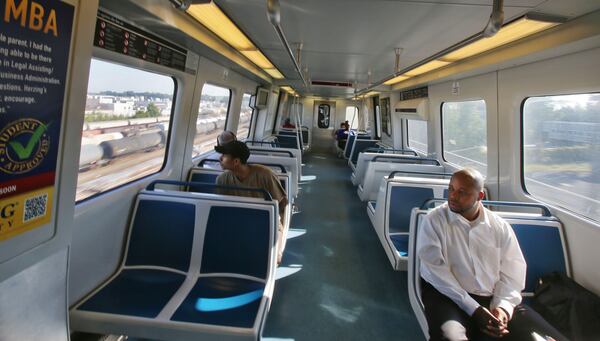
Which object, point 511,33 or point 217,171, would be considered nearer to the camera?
point 511,33

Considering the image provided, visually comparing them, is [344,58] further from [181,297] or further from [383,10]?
[181,297]

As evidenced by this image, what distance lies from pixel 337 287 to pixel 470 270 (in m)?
1.67

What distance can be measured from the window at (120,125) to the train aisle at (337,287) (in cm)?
187

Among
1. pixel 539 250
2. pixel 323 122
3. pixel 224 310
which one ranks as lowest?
pixel 224 310

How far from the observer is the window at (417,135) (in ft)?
26.5

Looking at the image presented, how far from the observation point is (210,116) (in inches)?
214

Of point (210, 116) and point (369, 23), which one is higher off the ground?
point (369, 23)

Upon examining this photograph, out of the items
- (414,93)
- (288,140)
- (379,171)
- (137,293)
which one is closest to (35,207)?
(137,293)

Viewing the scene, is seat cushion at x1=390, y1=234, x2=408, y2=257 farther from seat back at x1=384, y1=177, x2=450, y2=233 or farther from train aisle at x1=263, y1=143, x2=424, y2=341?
train aisle at x1=263, y1=143, x2=424, y2=341

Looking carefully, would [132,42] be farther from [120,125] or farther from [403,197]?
[403,197]

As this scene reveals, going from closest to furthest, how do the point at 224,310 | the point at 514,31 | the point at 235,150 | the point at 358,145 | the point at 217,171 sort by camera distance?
the point at 224,310 → the point at 514,31 → the point at 235,150 → the point at 217,171 → the point at 358,145

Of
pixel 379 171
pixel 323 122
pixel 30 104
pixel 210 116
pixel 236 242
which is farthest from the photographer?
pixel 323 122

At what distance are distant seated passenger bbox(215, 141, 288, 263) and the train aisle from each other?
1.93ft

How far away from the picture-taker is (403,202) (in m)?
4.14
